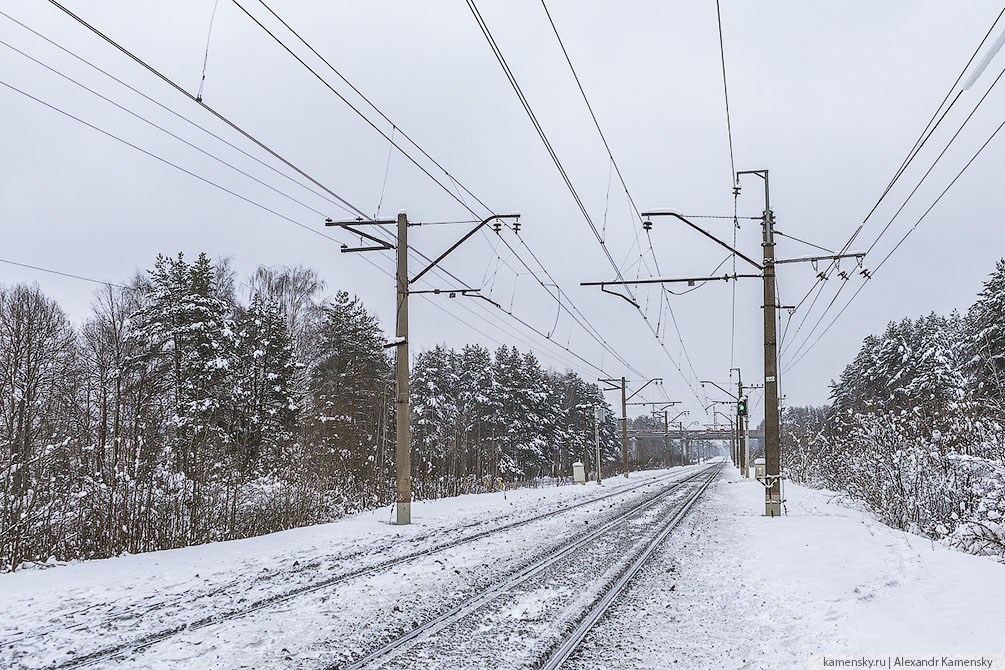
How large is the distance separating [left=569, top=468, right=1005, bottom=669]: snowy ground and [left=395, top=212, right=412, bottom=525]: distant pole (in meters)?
7.01

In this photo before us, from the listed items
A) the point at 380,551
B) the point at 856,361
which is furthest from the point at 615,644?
the point at 856,361

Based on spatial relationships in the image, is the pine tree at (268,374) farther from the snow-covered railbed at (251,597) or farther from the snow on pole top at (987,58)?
the snow on pole top at (987,58)

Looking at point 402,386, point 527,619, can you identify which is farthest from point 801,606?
point 402,386

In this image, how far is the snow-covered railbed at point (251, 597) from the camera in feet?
21.4

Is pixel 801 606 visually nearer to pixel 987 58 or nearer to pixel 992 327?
pixel 987 58

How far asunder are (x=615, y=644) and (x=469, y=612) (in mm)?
1857

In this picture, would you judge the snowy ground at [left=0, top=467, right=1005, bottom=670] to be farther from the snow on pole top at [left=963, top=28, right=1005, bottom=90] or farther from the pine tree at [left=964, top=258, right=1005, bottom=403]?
the pine tree at [left=964, top=258, right=1005, bottom=403]

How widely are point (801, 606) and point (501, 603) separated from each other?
10.9ft

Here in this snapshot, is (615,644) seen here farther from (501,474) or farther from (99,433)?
(501,474)

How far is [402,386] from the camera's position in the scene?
18.1 m

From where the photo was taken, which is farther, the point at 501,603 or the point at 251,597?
the point at 251,597

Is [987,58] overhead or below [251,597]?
overhead

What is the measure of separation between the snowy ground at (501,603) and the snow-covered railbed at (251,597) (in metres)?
0.03

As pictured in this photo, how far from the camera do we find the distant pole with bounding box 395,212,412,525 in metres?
17.5
